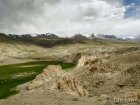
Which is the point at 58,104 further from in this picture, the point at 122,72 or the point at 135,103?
the point at 122,72

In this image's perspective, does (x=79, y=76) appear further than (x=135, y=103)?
Yes

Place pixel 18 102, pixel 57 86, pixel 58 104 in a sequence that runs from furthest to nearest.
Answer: pixel 57 86, pixel 18 102, pixel 58 104

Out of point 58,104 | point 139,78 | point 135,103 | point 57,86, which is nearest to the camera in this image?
point 135,103

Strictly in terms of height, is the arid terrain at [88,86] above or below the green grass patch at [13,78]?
above

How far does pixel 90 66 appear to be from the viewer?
61.7 metres

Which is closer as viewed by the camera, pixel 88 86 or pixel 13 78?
pixel 88 86

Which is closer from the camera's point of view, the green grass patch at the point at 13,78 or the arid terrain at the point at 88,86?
the arid terrain at the point at 88,86

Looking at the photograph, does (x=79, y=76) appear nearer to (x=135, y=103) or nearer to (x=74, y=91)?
(x=74, y=91)

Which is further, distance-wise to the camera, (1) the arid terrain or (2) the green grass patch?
(2) the green grass patch

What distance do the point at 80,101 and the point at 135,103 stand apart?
5.25 m

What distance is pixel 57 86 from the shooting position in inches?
1503

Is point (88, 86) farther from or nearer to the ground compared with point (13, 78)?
farther from the ground

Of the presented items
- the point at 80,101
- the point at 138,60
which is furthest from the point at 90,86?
the point at 80,101

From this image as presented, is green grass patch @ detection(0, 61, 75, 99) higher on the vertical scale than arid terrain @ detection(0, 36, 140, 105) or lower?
lower
